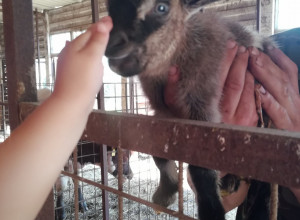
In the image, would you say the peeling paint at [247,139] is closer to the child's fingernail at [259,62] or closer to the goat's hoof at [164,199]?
the child's fingernail at [259,62]

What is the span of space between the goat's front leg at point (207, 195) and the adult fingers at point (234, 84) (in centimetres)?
37

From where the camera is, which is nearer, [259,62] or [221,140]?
[221,140]

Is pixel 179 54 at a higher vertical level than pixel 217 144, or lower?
higher

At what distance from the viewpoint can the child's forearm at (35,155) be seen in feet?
1.77

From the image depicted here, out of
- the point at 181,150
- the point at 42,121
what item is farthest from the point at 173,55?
the point at 42,121

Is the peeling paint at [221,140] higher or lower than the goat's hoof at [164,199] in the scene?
higher

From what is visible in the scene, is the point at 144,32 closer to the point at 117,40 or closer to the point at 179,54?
the point at 117,40

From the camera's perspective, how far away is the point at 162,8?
1.42 meters

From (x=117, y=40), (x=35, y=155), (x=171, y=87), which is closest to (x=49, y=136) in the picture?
(x=35, y=155)

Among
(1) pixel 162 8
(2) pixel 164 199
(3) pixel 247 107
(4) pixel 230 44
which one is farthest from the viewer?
(2) pixel 164 199

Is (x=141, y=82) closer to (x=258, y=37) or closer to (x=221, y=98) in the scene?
(x=221, y=98)

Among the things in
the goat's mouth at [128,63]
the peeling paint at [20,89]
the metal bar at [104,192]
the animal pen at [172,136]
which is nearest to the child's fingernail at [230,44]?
the goat's mouth at [128,63]

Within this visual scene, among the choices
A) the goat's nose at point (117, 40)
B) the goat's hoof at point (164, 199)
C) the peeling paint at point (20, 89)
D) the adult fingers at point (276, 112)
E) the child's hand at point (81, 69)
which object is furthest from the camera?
the goat's hoof at point (164, 199)

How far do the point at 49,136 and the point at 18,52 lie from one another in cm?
91
